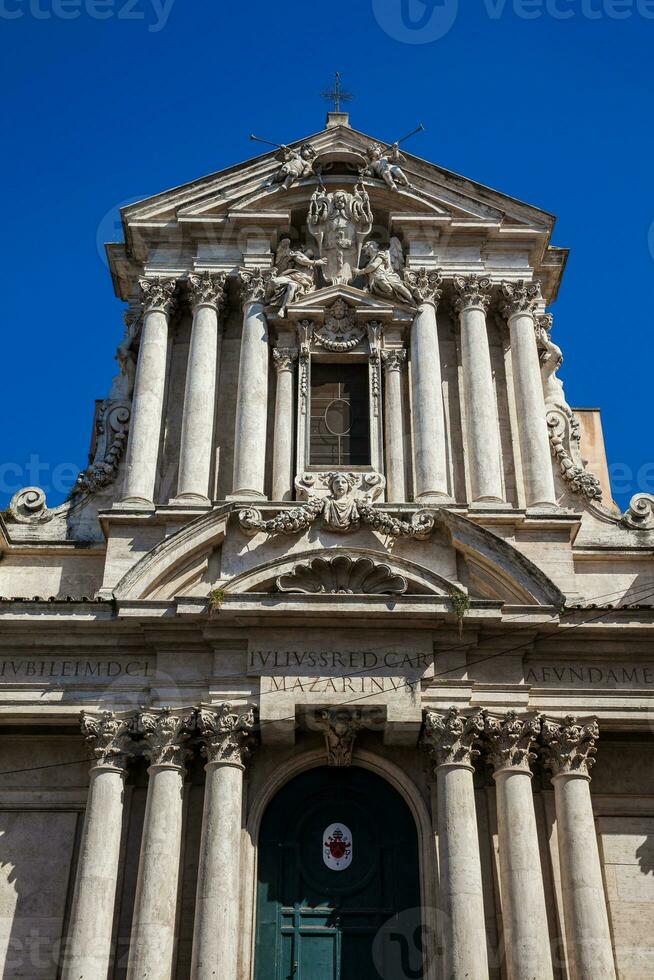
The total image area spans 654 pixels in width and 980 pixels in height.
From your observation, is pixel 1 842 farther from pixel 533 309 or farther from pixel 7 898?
pixel 533 309

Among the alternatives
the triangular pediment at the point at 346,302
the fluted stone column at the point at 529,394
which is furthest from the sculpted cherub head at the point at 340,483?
the triangular pediment at the point at 346,302

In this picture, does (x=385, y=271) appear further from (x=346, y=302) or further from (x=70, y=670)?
(x=70, y=670)

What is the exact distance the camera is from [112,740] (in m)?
15.1

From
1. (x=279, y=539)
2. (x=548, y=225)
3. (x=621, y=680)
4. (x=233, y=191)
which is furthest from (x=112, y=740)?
(x=548, y=225)

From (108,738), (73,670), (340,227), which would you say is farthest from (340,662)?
(340,227)

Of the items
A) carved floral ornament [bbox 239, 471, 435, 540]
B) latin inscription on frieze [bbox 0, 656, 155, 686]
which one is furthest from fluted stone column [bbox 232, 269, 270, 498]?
latin inscription on frieze [bbox 0, 656, 155, 686]

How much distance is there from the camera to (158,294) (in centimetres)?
1923

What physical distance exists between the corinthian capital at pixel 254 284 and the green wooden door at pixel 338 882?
793 centimetres

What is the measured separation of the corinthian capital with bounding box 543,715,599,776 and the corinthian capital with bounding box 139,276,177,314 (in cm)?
936

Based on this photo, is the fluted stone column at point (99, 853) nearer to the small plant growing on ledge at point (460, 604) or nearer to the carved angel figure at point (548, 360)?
the small plant growing on ledge at point (460, 604)

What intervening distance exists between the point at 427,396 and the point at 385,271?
263cm

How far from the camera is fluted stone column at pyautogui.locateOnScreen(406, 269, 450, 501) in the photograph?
57.0 feet

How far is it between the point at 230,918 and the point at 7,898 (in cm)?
330

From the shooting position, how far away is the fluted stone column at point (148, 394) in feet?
57.3
